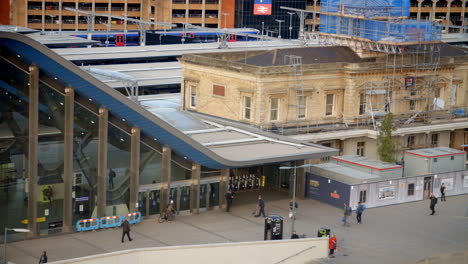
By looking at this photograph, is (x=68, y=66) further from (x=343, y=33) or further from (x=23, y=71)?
(x=343, y=33)

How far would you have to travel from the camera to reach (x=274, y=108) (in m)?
72.3

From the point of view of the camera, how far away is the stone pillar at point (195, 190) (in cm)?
6072

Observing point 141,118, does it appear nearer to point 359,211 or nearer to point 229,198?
point 229,198

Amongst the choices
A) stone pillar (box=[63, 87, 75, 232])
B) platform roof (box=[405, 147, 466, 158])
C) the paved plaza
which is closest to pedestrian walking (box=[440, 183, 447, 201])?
the paved plaza

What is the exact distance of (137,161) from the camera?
191 feet

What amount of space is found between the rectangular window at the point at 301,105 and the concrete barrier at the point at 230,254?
2009 cm

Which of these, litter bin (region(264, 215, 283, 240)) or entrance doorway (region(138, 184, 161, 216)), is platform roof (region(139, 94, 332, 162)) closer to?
entrance doorway (region(138, 184, 161, 216))

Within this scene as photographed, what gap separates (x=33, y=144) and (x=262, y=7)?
111270 millimetres

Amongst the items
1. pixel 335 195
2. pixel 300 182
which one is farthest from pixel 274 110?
pixel 335 195

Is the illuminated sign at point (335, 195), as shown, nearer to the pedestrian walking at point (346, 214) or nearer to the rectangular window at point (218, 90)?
the pedestrian walking at point (346, 214)

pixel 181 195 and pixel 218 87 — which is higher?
pixel 218 87

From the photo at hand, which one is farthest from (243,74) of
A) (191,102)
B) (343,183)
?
(343,183)

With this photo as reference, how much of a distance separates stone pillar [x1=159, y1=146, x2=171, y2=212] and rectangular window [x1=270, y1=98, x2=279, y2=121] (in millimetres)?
14567

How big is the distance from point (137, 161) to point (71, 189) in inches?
167
